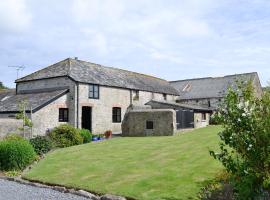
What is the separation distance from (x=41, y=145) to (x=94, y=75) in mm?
14303

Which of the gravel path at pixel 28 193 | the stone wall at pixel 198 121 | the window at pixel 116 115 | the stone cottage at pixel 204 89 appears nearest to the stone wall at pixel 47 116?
the window at pixel 116 115

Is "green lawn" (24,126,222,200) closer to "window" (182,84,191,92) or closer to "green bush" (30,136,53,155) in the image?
"green bush" (30,136,53,155)

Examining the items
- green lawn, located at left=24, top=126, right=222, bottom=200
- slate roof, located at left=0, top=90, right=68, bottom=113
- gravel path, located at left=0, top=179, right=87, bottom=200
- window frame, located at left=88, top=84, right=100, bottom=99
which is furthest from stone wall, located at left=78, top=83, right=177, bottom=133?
gravel path, located at left=0, top=179, right=87, bottom=200

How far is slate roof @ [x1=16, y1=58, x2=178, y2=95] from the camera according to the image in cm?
3328

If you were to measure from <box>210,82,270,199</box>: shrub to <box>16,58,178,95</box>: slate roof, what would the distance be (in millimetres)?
24143

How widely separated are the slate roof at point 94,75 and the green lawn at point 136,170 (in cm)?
1385

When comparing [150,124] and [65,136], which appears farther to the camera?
[150,124]

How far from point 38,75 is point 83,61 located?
16.2 feet

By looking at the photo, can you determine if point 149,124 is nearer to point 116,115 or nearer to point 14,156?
point 116,115

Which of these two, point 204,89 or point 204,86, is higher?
point 204,86

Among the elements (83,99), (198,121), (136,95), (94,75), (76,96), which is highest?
(94,75)

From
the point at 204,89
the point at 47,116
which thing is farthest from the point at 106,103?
the point at 204,89

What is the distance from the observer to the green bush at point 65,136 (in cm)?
2527

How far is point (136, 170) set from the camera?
14.3 m
